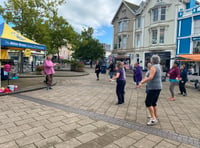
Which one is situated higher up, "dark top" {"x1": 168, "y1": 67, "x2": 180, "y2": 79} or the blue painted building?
the blue painted building

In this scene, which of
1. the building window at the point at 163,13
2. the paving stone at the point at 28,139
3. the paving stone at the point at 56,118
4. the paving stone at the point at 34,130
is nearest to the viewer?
the paving stone at the point at 28,139

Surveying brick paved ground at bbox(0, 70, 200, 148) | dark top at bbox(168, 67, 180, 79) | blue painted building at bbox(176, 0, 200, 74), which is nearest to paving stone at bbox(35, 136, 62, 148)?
brick paved ground at bbox(0, 70, 200, 148)

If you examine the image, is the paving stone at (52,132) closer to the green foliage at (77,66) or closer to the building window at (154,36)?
the green foliage at (77,66)

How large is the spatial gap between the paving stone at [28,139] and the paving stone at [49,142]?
0.14 meters

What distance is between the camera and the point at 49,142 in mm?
2793

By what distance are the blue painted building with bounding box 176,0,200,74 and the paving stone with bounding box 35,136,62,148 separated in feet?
64.2

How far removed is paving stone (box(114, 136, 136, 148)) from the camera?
280cm

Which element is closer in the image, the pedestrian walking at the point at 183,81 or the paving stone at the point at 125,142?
the paving stone at the point at 125,142

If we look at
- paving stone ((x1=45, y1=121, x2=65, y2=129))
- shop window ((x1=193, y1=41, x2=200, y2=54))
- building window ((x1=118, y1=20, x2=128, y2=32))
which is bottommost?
paving stone ((x1=45, y1=121, x2=65, y2=129))

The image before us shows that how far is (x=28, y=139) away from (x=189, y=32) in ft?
72.4

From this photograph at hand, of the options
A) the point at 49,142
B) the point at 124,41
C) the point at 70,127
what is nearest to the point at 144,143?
the point at 70,127

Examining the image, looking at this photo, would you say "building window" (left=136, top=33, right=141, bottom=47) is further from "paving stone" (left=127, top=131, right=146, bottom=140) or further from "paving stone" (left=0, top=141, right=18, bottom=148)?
"paving stone" (left=0, top=141, right=18, bottom=148)

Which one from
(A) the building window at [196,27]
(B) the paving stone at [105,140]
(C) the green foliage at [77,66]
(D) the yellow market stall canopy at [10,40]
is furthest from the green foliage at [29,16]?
(A) the building window at [196,27]

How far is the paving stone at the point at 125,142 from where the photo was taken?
9.20ft
